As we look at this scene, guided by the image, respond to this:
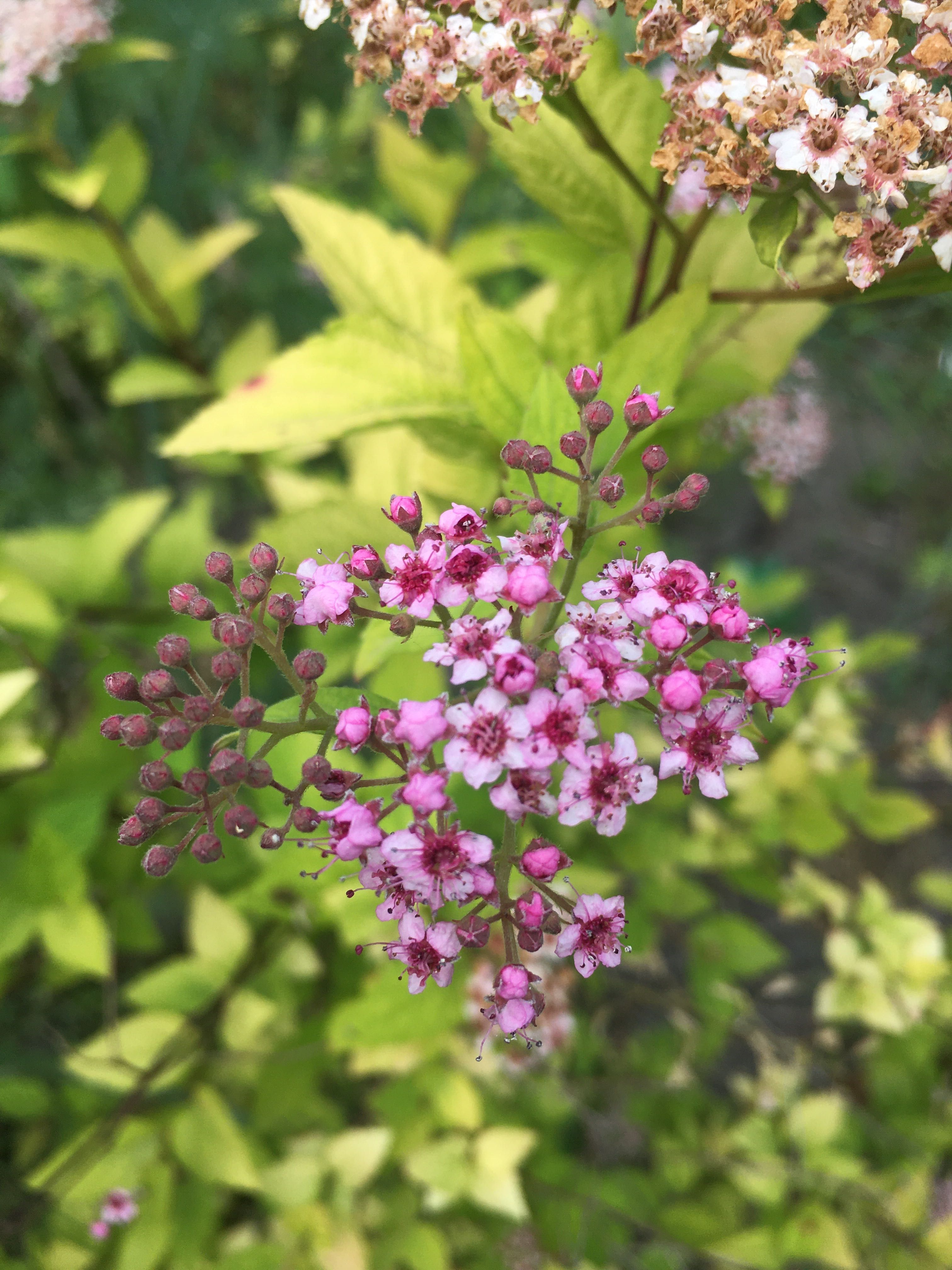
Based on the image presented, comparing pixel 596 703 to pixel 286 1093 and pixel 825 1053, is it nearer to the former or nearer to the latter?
pixel 286 1093

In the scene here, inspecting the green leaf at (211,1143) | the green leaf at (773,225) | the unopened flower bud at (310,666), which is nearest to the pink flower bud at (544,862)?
the unopened flower bud at (310,666)

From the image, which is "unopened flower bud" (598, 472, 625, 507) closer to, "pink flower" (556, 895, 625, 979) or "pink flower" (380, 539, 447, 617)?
"pink flower" (380, 539, 447, 617)

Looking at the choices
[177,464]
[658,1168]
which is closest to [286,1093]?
[658,1168]

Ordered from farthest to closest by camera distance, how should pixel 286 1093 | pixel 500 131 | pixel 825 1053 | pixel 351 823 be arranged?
1. pixel 825 1053
2. pixel 286 1093
3. pixel 500 131
4. pixel 351 823

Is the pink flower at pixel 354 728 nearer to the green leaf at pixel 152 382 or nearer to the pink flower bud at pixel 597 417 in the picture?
the pink flower bud at pixel 597 417

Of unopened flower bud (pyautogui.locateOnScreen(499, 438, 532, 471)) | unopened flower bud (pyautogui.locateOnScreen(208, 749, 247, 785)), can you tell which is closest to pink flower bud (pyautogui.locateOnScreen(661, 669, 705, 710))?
unopened flower bud (pyautogui.locateOnScreen(499, 438, 532, 471))

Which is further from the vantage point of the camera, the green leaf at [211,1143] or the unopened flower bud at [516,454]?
the green leaf at [211,1143]
